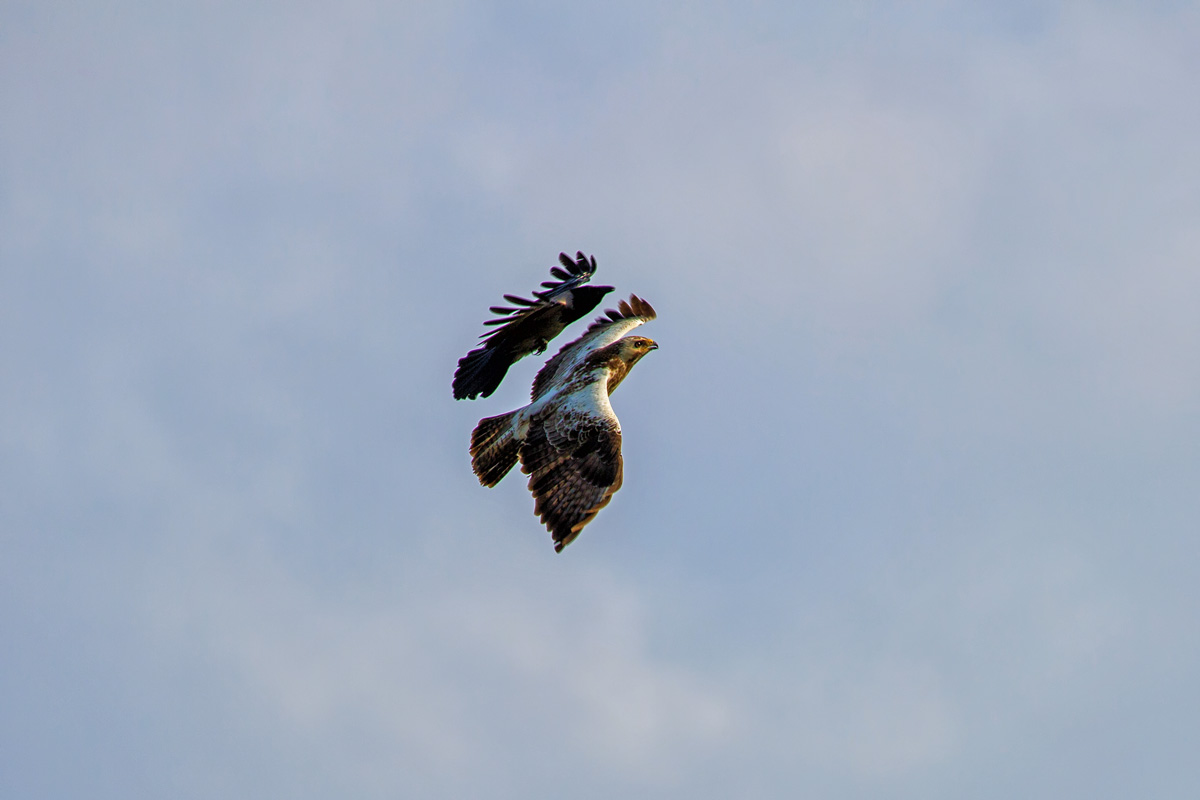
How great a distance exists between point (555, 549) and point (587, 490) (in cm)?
99

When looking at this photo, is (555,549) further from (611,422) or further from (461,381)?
(461,381)

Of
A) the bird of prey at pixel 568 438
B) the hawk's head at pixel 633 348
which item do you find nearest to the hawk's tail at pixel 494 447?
the bird of prey at pixel 568 438

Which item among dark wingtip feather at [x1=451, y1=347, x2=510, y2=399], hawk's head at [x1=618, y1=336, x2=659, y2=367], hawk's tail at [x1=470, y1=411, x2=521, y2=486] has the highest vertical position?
hawk's head at [x1=618, y1=336, x2=659, y2=367]

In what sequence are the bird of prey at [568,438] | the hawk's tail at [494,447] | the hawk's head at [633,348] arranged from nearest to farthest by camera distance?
the bird of prey at [568,438], the hawk's tail at [494,447], the hawk's head at [633,348]

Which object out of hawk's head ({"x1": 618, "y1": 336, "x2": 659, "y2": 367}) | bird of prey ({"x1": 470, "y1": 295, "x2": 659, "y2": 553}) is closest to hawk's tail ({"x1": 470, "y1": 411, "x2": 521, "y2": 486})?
bird of prey ({"x1": 470, "y1": 295, "x2": 659, "y2": 553})

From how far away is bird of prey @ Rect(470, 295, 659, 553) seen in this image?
18.7 metres

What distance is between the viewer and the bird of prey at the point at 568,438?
18719 mm

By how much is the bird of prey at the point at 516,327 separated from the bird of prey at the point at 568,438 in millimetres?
732

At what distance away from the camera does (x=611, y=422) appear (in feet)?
63.6

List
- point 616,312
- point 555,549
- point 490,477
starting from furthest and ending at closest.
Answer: point 616,312 < point 490,477 < point 555,549

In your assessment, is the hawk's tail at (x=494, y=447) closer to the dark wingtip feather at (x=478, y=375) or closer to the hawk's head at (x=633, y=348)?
the dark wingtip feather at (x=478, y=375)

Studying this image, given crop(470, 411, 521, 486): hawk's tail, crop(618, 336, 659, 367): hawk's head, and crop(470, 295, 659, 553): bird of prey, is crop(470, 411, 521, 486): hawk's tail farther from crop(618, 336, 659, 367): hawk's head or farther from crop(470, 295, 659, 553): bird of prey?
crop(618, 336, 659, 367): hawk's head

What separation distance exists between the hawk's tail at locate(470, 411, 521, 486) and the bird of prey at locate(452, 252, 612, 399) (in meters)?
0.83

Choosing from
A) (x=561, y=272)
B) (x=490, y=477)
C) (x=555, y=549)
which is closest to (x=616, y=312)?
(x=561, y=272)
